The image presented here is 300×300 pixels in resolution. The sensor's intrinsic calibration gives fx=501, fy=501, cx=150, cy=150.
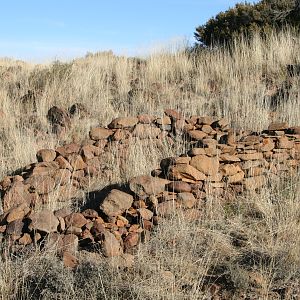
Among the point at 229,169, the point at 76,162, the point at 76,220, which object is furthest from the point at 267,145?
the point at 76,220

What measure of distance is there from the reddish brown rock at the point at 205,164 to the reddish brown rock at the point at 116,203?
828 mm

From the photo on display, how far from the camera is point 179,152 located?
6504 mm

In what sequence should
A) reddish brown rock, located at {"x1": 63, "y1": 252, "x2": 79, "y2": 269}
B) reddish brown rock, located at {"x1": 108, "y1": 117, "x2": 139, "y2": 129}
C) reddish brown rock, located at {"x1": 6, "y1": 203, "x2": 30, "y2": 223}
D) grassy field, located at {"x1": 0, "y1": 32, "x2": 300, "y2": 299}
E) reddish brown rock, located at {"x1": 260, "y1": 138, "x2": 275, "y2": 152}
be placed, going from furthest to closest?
1. reddish brown rock, located at {"x1": 108, "y1": 117, "x2": 139, "y2": 129}
2. reddish brown rock, located at {"x1": 260, "y1": 138, "x2": 275, "y2": 152}
3. reddish brown rock, located at {"x1": 6, "y1": 203, "x2": 30, "y2": 223}
4. reddish brown rock, located at {"x1": 63, "y1": 252, "x2": 79, "y2": 269}
5. grassy field, located at {"x1": 0, "y1": 32, "x2": 300, "y2": 299}

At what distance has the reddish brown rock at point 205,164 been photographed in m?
5.18

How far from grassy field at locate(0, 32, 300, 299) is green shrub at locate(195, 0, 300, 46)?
1303mm

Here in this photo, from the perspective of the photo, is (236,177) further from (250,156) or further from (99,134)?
(99,134)

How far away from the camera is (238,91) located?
8.96 m

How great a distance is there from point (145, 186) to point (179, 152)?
174cm

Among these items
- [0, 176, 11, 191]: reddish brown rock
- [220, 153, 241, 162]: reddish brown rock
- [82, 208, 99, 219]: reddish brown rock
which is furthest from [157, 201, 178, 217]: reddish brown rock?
[0, 176, 11, 191]: reddish brown rock

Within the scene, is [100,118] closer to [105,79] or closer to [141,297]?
[105,79]

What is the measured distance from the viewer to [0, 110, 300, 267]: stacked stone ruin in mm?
4266

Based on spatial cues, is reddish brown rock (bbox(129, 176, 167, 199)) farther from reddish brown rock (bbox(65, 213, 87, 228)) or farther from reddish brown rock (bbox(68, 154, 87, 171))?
reddish brown rock (bbox(68, 154, 87, 171))

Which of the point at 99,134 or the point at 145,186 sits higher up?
the point at 99,134

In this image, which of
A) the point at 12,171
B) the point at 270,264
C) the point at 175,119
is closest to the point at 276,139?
the point at 175,119
